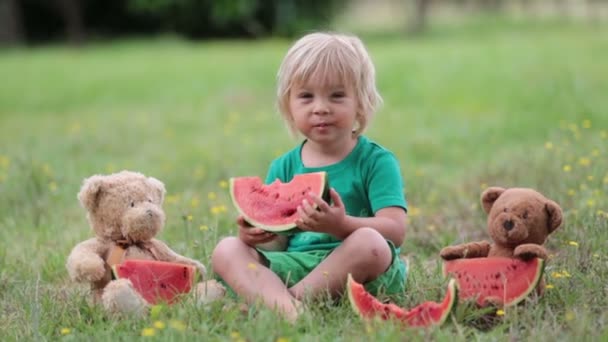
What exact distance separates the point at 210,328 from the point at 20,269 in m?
1.76

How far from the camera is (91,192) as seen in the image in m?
4.55

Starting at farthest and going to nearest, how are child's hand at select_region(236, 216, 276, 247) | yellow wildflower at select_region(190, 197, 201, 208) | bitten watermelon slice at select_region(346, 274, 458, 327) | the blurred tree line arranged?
1. the blurred tree line
2. yellow wildflower at select_region(190, 197, 201, 208)
3. child's hand at select_region(236, 216, 276, 247)
4. bitten watermelon slice at select_region(346, 274, 458, 327)

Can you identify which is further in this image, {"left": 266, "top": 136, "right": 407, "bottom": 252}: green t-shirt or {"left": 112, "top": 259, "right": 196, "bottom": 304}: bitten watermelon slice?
{"left": 266, "top": 136, "right": 407, "bottom": 252}: green t-shirt

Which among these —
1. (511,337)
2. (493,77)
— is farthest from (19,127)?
(511,337)

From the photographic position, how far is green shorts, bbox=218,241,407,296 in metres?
4.37

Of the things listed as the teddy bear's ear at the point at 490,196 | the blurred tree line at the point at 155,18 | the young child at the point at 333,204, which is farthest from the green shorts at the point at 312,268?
the blurred tree line at the point at 155,18

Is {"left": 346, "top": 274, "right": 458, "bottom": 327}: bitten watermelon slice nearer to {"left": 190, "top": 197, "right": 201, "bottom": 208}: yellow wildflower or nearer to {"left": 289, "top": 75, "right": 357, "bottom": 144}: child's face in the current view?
{"left": 289, "top": 75, "right": 357, "bottom": 144}: child's face

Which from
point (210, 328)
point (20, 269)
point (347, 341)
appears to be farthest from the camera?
point (20, 269)

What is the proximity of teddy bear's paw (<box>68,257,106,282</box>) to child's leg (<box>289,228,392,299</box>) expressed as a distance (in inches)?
33.9

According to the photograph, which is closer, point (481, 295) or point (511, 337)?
point (511, 337)

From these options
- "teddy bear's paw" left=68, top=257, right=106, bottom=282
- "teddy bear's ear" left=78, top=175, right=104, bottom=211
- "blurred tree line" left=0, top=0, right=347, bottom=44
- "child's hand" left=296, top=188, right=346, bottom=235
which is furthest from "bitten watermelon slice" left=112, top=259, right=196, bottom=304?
"blurred tree line" left=0, top=0, right=347, bottom=44

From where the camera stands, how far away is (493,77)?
13117mm

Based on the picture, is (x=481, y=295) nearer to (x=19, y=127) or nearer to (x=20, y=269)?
(x=20, y=269)

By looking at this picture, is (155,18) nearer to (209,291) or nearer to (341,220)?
(209,291)
